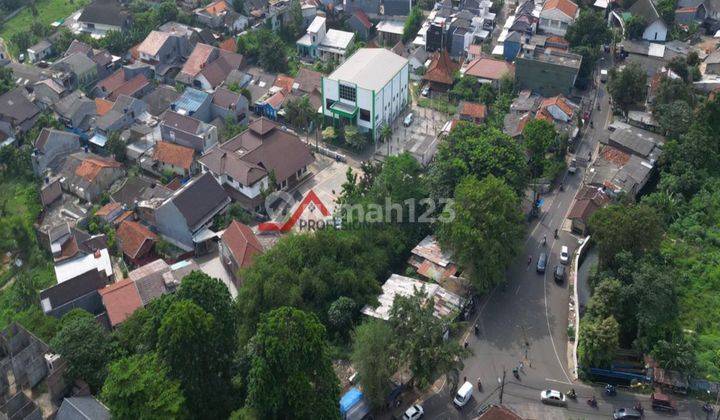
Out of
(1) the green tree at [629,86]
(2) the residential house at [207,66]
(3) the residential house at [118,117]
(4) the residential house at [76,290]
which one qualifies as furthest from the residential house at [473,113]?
(4) the residential house at [76,290]

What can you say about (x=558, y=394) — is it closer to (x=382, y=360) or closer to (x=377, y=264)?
(x=382, y=360)

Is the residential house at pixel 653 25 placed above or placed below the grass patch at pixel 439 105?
above

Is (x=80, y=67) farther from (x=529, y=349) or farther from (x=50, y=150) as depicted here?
(x=529, y=349)

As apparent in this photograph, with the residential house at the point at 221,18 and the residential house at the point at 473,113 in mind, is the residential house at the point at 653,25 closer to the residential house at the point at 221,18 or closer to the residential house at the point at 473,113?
the residential house at the point at 473,113

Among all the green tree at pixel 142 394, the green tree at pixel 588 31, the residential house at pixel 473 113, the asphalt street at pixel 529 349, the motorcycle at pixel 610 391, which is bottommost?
the asphalt street at pixel 529 349

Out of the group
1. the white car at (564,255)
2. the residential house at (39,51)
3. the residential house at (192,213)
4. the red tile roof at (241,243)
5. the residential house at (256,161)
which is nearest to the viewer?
the red tile roof at (241,243)

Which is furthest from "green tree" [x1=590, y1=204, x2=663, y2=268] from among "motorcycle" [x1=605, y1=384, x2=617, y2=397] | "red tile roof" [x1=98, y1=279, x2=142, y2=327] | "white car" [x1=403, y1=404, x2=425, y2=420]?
"red tile roof" [x1=98, y1=279, x2=142, y2=327]

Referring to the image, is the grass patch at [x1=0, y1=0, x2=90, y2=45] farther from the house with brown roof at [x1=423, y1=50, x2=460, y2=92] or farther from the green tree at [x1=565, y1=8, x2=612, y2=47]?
the green tree at [x1=565, y1=8, x2=612, y2=47]
